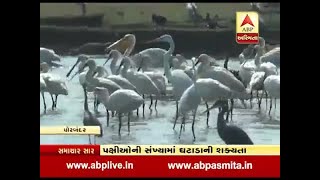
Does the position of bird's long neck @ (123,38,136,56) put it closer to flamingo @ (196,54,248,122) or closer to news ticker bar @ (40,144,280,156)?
flamingo @ (196,54,248,122)

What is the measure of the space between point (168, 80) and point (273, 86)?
0.73 metres

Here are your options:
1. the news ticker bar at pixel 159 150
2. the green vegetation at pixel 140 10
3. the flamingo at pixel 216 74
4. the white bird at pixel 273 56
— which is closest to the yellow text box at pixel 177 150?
the news ticker bar at pixel 159 150

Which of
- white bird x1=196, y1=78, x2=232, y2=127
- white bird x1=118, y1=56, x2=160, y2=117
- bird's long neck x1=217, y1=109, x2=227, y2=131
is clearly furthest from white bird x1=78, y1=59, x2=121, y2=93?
bird's long neck x1=217, y1=109, x2=227, y2=131

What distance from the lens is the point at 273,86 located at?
4.49m

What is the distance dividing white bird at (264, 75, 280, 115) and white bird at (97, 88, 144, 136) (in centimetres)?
88

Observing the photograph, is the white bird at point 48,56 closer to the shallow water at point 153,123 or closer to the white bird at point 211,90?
the shallow water at point 153,123

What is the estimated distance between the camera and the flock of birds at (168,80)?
14.7ft

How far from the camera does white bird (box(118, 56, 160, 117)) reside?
452 cm

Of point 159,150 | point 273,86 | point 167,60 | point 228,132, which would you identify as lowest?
point 159,150

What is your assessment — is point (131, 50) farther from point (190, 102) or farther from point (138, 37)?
point (190, 102)

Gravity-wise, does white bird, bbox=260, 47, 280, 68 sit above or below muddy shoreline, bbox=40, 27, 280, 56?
below

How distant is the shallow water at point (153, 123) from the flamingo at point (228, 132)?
0.10 feet

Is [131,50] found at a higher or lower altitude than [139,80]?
higher

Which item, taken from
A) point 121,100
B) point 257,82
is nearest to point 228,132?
point 257,82
